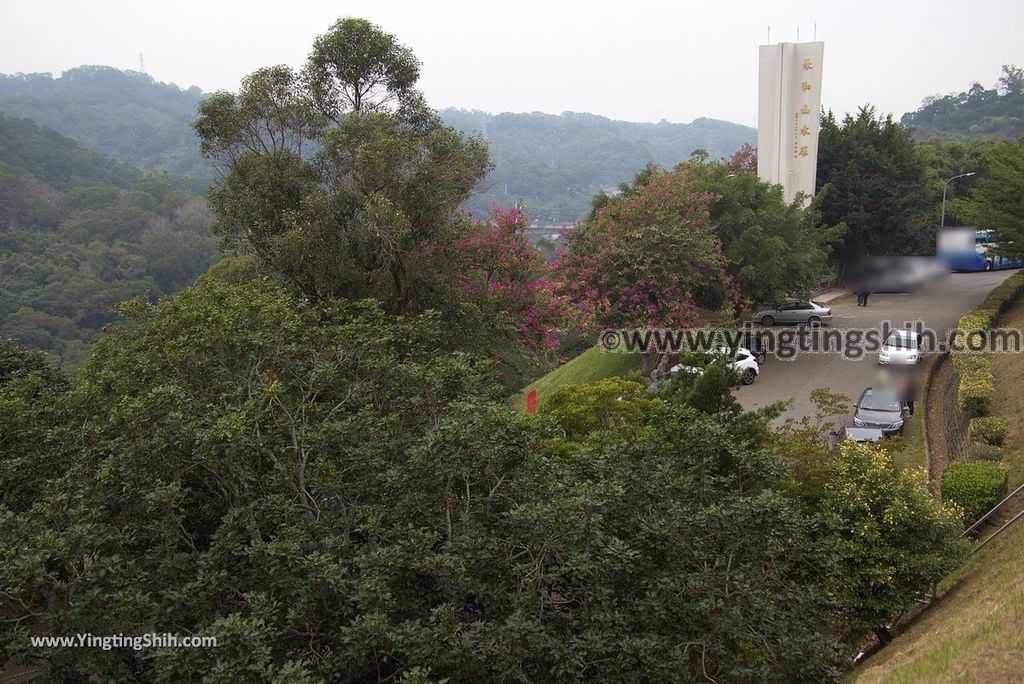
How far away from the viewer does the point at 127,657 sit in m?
5.33

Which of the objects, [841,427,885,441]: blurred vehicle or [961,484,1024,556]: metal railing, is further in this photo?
[841,427,885,441]: blurred vehicle

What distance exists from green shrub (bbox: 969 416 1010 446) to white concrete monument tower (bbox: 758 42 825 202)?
13.3 metres

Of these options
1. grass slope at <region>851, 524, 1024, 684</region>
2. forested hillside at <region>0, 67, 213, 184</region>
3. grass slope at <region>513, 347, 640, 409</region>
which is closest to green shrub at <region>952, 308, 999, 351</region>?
grass slope at <region>513, 347, 640, 409</region>

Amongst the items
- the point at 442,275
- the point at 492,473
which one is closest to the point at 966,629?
the point at 492,473

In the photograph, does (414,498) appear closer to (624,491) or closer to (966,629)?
(624,491)

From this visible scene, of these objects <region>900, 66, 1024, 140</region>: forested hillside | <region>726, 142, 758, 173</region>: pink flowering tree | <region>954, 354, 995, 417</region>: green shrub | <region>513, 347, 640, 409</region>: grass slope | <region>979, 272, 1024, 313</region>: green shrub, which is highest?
<region>900, 66, 1024, 140</region>: forested hillside

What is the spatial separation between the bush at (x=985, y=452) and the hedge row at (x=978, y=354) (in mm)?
1534

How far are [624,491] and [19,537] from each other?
445 centimetres

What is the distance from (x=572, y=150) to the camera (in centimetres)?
12975

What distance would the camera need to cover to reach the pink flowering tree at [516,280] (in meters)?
12.2

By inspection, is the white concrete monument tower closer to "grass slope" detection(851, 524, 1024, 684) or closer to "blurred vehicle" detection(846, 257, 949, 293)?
"blurred vehicle" detection(846, 257, 949, 293)

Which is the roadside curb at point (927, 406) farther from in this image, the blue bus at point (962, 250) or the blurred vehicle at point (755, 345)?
the blue bus at point (962, 250)

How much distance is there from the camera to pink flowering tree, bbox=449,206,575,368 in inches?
482

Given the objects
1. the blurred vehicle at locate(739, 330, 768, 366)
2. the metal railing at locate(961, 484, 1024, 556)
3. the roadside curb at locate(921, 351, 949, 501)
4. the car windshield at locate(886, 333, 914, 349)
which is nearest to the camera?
the metal railing at locate(961, 484, 1024, 556)
